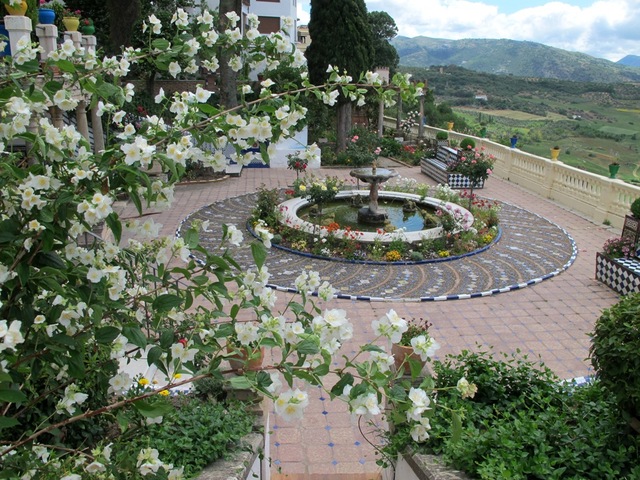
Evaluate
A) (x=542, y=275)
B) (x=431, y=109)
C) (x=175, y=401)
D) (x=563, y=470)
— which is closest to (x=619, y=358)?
(x=563, y=470)

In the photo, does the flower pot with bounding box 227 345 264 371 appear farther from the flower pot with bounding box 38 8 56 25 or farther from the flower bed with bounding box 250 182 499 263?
the flower pot with bounding box 38 8 56 25

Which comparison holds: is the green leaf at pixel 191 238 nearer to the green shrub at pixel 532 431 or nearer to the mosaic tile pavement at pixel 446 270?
the green shrub at pixel 532 431

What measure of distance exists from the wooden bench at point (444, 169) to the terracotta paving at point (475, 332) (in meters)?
4.64

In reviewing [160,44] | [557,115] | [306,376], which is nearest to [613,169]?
[160,44]

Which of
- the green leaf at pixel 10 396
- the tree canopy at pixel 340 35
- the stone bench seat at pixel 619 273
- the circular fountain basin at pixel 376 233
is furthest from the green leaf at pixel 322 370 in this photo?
the tree canopy at pixel 340 35

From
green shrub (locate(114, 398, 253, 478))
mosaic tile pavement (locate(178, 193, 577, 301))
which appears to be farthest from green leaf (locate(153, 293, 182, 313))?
mosaic tile pavement (locate(178, 193, 577, 301))

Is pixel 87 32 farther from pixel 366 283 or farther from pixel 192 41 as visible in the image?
pixel 192 41

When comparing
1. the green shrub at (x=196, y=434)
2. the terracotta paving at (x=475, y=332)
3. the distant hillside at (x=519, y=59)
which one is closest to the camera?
the green shrub at (x=196, y=434)

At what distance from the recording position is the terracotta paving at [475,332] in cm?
518

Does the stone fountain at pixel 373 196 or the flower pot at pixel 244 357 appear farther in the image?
the stone fountain at pixel 373 196

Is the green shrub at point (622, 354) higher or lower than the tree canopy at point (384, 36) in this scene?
lower

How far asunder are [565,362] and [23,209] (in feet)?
21.7

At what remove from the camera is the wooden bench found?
17.1 metres

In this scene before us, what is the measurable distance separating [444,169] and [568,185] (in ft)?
13.1
